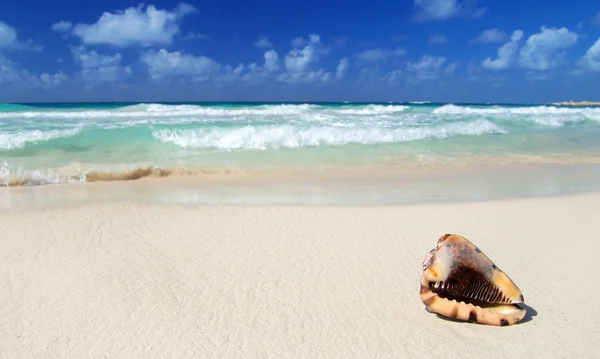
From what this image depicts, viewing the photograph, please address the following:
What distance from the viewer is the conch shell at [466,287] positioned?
7.86 ft

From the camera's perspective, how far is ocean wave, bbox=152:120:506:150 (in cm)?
1183

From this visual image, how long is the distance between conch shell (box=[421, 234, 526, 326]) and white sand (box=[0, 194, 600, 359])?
88 mm

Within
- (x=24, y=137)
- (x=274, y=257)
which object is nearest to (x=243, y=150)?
(x=24, y=137)

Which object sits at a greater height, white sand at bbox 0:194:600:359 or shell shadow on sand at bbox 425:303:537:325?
shell shadow on sand at bbox 425:303:537:325

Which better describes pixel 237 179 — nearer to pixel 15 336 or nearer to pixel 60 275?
pixel 60 275

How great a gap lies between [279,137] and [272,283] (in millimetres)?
9651

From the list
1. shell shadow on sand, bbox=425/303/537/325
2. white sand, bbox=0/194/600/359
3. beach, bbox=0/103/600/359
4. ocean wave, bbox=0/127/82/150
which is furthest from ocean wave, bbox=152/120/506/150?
shell shadow on sand, bbox=425/303/537/325

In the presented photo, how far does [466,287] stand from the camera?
244 centimetres

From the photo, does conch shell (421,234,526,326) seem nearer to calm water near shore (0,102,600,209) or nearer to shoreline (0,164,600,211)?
shoreline (0,164,600,211)

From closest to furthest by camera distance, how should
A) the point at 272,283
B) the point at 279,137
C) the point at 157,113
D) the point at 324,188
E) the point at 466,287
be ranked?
1. the point at 466,287
2. the point at 272,283
3. the point at 324,188
4. the point at 279,137
5. the point at 157,113

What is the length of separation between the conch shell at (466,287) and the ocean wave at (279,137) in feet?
29.8

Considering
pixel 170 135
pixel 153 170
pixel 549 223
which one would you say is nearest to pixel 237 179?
pixel 153 170

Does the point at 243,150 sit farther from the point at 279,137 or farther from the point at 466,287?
the point at 466,287

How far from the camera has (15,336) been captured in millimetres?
2332
